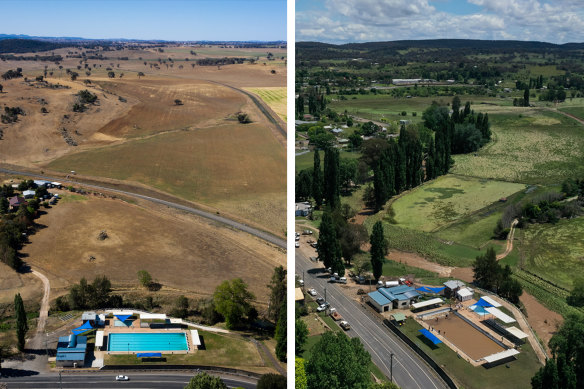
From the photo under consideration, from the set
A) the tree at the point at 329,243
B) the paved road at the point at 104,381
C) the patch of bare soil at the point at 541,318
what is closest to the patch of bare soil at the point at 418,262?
the patch of bare soil at the point at 541,318

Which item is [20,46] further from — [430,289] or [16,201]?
[430,289]

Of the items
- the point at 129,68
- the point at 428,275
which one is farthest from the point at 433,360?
the point at 129,68

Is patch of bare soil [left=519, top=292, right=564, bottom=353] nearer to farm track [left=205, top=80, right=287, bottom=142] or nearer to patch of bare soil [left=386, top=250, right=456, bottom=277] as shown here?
patch of bare soil [left=386, top=250, right=456, bottom=277]

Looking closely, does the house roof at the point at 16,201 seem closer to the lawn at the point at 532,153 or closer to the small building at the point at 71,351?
the small building at the point at 71,351

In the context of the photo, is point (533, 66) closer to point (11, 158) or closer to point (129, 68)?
point (11, 158)

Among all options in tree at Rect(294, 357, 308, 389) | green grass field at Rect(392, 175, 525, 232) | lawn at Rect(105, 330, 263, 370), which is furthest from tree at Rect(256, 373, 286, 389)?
green grass field at Rect(392, 175, 525, 232)
